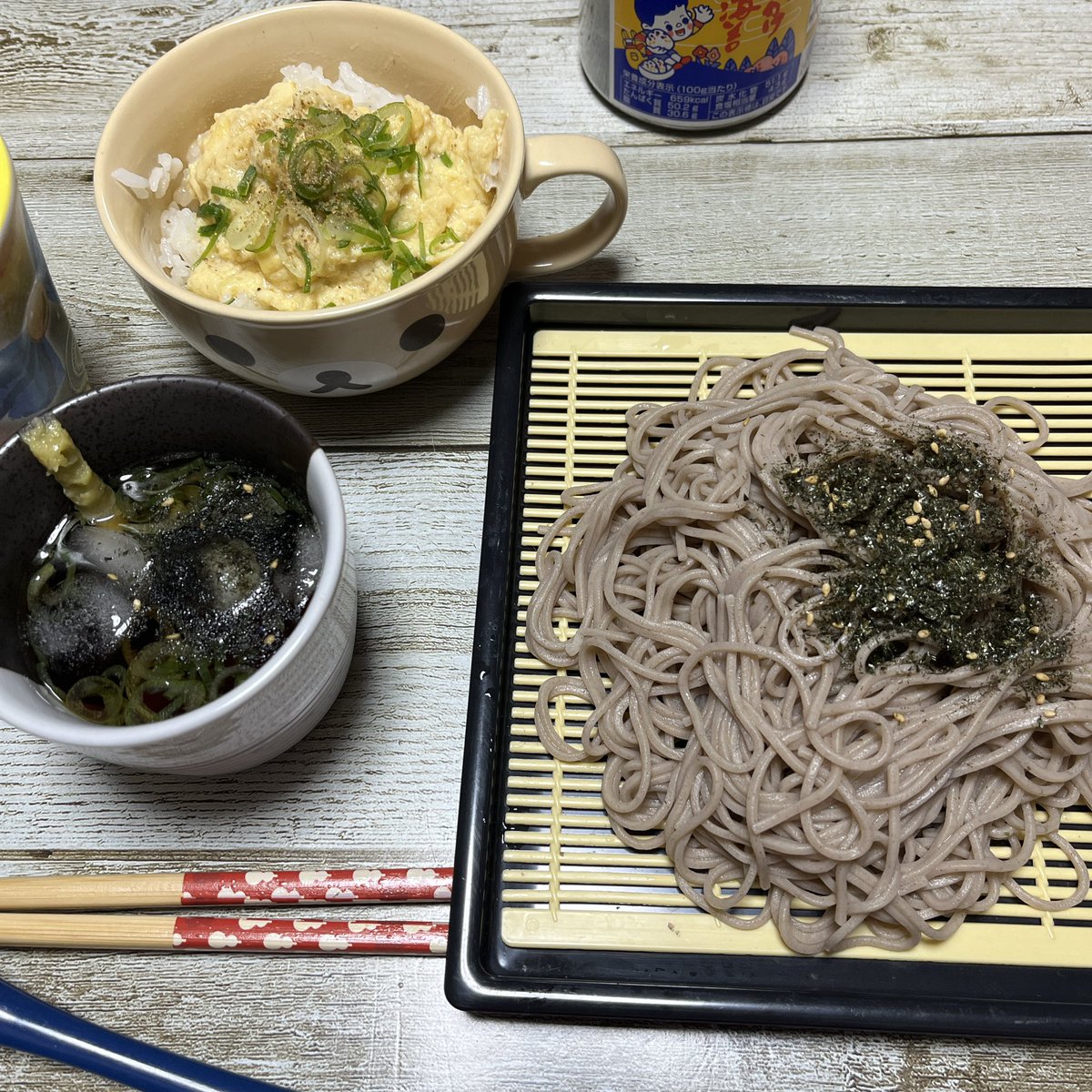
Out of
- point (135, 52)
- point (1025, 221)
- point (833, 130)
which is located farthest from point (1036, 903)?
point (135, 52)

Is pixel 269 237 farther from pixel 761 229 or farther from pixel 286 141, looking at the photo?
pixel 761 229

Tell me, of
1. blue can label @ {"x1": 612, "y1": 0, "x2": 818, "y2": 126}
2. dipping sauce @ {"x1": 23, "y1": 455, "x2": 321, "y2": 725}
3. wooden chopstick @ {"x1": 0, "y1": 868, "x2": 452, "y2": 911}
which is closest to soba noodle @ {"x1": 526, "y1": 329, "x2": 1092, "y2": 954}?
wooden chopstick @ {"x1": 0, "y1": 868, "x2": 452, "y2": 911}

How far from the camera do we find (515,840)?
1.27m

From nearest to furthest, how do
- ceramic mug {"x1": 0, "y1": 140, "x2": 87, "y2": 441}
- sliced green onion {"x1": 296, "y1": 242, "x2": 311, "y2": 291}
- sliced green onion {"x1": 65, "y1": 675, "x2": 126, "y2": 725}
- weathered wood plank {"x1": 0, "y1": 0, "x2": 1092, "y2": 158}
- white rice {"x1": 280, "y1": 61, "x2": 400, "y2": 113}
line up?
1. sliced green onion {"x1": 65, "y1": 675, "x2": 126, "y2": 725}
2. ceramic mug {"x1": 0, "y1": 140, "x2": 87, "y2": 441}
3. sliced green onion {"x1": 296, "y1": 242, "x2": 311, "y2": 291}
4. white rice {"x1": 280, "y1": 61, "x2": 400, "y2": 113}
5. weathered wood plank {"x1": 0, "y1": 0, "x2": 1092, "y2": 158}

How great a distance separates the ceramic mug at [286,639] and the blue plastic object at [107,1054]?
1.15 ft

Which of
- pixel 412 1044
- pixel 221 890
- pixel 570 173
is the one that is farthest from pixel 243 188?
pixel 412 1044

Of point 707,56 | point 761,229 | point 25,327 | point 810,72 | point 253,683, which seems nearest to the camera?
point 253,683

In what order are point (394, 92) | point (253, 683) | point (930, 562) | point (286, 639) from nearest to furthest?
point (253, 683)
point (286, 639)
point (930, 562)
point (394, 92)

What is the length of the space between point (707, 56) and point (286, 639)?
1296 mm

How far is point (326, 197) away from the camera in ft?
4.51

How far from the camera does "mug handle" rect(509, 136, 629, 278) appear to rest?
1.42 m

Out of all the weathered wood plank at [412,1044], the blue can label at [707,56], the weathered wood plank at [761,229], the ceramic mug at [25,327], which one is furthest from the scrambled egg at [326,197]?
the weathered wood plank at [412,1044]

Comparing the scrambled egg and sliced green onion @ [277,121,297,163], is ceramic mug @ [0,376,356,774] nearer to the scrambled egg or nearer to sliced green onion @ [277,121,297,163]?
the scrambled egg

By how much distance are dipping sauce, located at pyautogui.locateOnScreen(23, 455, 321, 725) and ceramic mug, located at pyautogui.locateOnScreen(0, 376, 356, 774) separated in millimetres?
25
